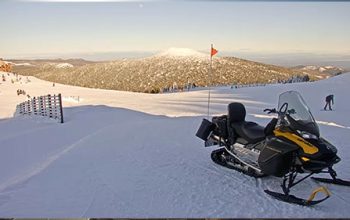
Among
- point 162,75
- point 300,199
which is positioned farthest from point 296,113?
point 162,75

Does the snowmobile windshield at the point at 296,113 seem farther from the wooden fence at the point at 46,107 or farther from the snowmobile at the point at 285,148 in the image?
the wooden fence at the point at 46,107

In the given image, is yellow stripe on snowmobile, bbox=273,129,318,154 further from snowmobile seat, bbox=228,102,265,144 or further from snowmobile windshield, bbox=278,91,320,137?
snowmobile seat, bbox=228,102,265,144

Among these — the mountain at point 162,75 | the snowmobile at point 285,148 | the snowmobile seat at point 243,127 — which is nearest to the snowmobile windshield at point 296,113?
the snowmobile at point 285,148

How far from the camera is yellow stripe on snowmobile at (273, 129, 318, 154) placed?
10.0ft

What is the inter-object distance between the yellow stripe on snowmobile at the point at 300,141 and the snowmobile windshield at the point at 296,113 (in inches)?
3.3

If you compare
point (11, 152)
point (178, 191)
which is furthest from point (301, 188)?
point (11, 152)

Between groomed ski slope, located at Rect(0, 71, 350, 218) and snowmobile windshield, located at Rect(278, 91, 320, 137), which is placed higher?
snowmobile windshield, located at Rect(278, 91, 320, 137)

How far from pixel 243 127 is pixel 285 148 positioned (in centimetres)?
90

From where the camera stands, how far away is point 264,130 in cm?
362

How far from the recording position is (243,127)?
13.2 ft

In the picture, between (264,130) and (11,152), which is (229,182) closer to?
(264,130)

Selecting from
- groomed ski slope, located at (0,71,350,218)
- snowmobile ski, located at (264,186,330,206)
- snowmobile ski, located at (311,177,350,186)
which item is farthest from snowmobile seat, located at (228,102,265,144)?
snowmobile ski, located at (311,177,350,186)

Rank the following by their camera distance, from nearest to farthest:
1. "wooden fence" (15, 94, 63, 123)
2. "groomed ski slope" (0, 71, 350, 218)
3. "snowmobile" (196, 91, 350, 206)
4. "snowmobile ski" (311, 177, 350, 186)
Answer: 1. "groomed ski slope" (0, 71, 350, 218)
2. "snowmobile" (196, 91, 350, 206)
3. "snowmobile ski" (311, 177, 350, 186)
4. "wooden fence" (15, 94, 63, 123)

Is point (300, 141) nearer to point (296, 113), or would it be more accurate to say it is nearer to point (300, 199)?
point (296, 113)
